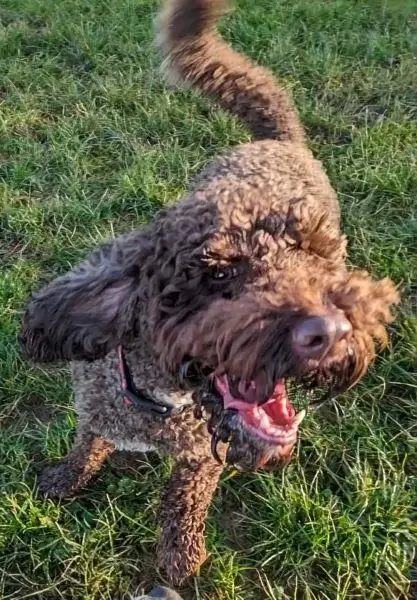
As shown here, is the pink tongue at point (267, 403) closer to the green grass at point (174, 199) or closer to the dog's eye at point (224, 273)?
the dog's eye at point (224, 273)

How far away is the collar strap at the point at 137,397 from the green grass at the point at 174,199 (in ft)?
1.83

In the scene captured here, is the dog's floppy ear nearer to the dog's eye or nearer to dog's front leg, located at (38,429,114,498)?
the dog's eye

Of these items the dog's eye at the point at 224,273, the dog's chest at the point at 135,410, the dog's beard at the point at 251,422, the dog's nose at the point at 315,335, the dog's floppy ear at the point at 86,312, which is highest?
the dog's eye at the point at 224,273

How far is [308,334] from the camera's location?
5.37ft

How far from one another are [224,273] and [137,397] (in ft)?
1.91

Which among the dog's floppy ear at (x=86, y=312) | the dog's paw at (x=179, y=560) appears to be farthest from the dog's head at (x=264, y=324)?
the dog's paw at (x=179, y=560)

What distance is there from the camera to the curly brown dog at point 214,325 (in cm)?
174

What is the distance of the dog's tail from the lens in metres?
2.72

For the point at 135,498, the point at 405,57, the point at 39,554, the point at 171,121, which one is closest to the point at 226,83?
the point at 171,121

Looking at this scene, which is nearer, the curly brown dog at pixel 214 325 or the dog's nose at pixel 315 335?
the dog's nose at pixel 315 335

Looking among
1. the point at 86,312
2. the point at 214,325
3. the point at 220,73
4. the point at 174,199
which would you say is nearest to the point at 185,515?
the point at 86,312

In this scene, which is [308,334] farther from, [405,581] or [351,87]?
[351,87]

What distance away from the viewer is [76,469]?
2.67m

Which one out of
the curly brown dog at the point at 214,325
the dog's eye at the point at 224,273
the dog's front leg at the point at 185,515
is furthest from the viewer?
the dog's front leg at the point at 185,515
